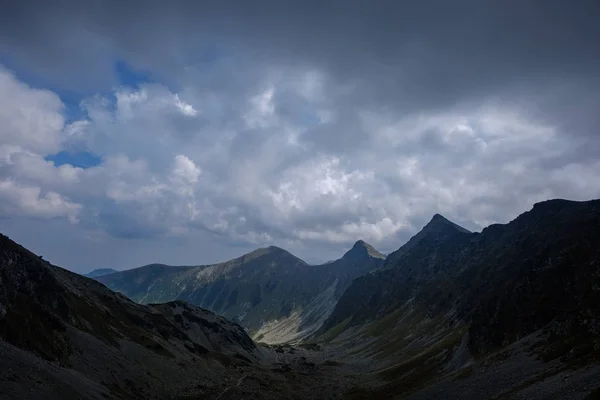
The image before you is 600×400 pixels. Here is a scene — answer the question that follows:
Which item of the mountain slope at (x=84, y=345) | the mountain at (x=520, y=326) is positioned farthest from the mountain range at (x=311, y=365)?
the mountain at (x=520, y=326)

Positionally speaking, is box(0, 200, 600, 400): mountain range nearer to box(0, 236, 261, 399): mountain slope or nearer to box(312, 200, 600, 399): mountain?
box(0, 236, 261, 399): mountain slope

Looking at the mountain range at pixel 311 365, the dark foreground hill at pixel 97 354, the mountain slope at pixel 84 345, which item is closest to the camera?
the dark foreground hill at pixel 97 354

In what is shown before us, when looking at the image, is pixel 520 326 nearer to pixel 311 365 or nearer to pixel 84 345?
pixel 311 365

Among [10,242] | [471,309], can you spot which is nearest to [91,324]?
[10,242]

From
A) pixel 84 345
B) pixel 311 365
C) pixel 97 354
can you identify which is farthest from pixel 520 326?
pixel 84 345

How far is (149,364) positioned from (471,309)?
374 ft

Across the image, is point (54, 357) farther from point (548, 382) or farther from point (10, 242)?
point (548, 382)

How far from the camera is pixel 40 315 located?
74625 millimetres

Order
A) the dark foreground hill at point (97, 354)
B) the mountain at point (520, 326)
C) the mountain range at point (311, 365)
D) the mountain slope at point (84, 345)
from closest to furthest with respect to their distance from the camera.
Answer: the dark foreground hill at point (97, 354), the mountain slope at point (84, 345), the mountain range at point (311, 365), the mountain at point (520, 326)

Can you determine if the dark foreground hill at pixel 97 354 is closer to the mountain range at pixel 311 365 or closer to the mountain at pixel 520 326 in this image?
the mountain range at pixel 311 365

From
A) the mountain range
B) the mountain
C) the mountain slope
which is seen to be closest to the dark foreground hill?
the mountain slope

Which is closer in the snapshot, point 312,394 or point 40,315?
point 40,315

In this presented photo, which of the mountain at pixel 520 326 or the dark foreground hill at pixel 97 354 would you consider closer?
the dark foreground hill at pixel 97 354

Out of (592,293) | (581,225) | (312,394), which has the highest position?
(581,225)
